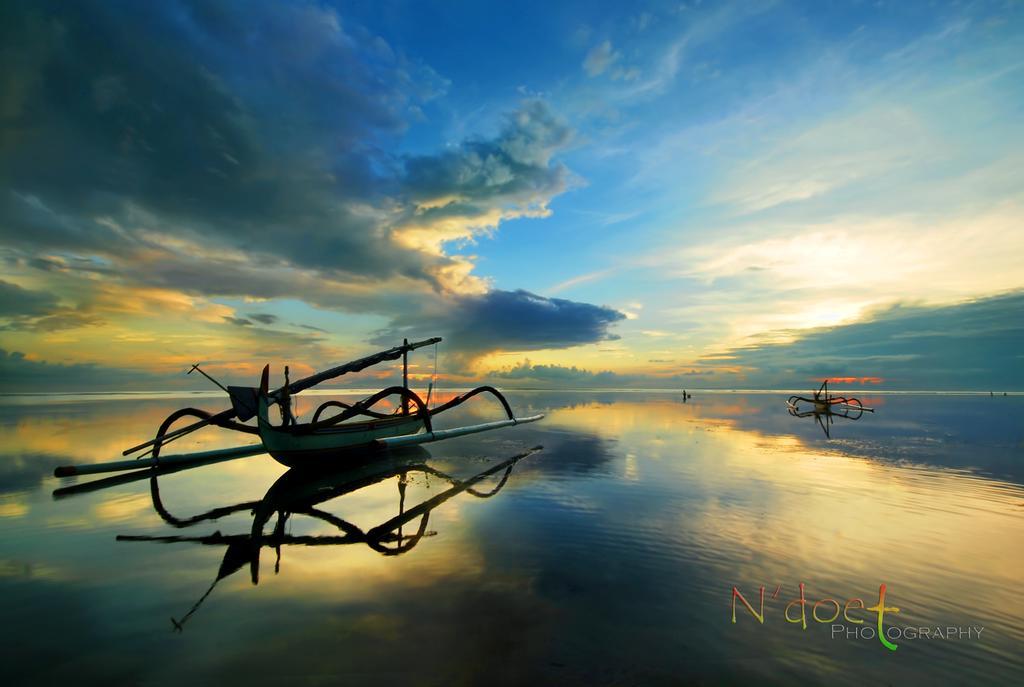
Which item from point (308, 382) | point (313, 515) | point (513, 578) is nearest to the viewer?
point (513, 578)

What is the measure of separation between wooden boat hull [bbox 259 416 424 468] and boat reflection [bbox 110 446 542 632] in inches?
35.4

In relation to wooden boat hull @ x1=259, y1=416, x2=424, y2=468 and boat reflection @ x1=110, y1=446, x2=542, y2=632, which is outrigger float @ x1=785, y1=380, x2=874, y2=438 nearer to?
boat reflection @ x1=110, y1=446, x2=542, y2=632

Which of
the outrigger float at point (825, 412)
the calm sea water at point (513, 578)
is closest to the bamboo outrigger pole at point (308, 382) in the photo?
the calm sea water at point (513, 578)

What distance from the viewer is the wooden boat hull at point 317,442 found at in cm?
1800

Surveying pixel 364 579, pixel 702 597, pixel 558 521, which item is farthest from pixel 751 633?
pixel 364 579

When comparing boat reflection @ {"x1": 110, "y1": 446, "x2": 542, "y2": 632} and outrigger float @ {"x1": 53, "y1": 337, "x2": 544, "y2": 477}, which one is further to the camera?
outrigger float @ {"x1": 53, "y1": 337, "x2": 544, "y2": 477}

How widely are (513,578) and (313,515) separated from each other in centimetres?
756

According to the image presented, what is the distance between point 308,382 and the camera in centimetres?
2311

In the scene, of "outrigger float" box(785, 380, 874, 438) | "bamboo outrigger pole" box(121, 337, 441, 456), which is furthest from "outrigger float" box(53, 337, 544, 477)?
"outrigger float" box(785, 380, 874, 438)

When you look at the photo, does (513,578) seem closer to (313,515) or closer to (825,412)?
(313,515)

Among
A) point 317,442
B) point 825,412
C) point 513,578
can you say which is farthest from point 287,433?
point 825,412

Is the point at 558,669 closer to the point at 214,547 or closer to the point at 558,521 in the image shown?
the point at 558,521

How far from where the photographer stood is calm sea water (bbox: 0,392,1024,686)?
5738 mm

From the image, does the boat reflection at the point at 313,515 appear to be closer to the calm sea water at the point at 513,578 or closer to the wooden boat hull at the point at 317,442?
the calm sea water at the point at 513,578
